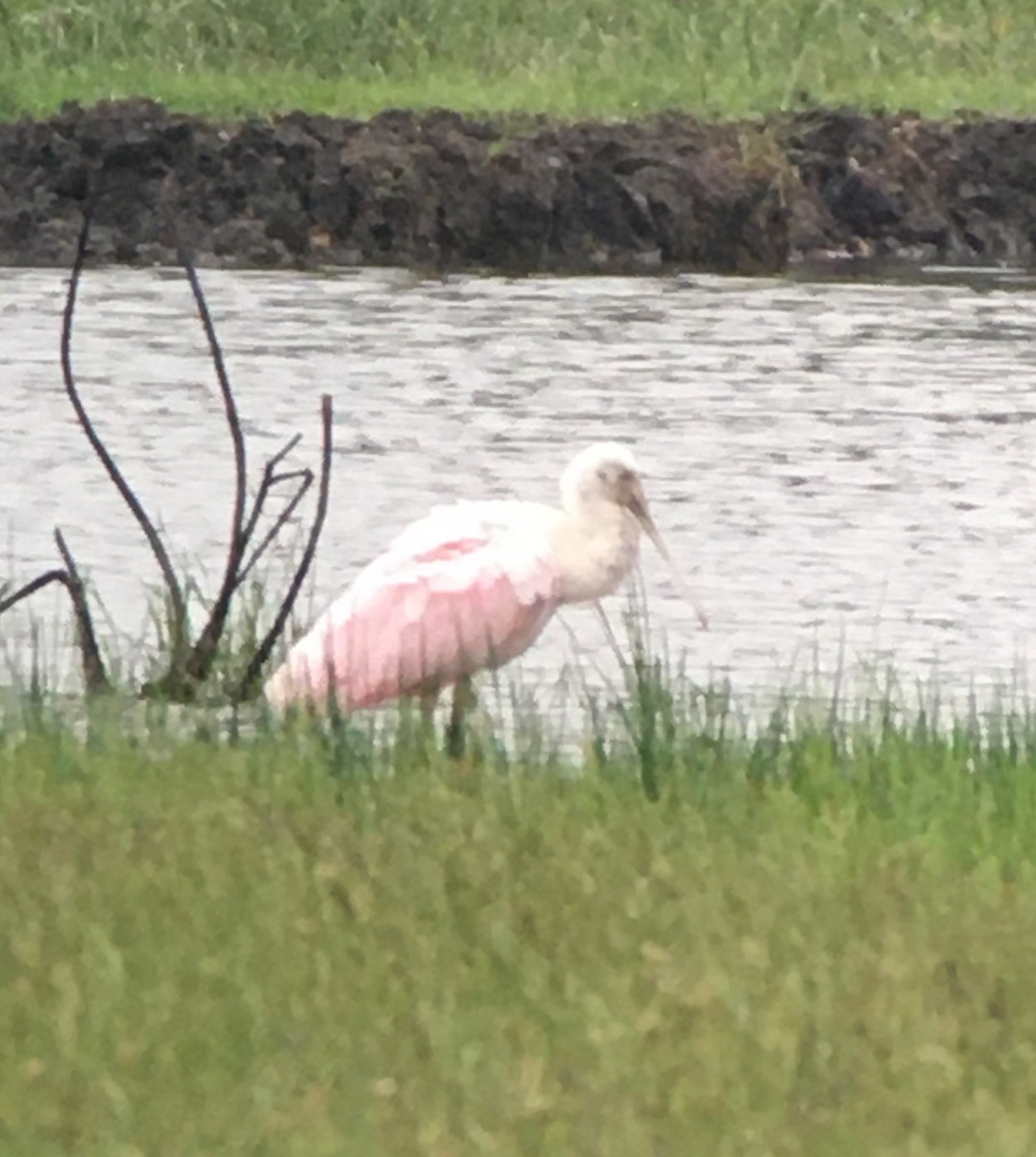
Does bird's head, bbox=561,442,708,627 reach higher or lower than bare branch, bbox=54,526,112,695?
higher

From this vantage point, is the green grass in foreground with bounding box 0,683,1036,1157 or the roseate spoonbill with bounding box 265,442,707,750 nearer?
the green grass in foreground with bounding box 0,683,1036,1157

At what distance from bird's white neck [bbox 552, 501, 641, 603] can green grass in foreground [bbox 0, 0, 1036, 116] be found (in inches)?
625

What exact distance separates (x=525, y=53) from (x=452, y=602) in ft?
62.5

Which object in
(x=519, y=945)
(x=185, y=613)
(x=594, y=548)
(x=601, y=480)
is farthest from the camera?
(x=185, y=613)

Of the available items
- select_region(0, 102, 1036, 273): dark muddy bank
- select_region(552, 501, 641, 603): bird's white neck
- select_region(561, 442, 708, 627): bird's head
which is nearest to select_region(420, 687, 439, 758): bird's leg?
select_region(552, 501, 641, 603): bird's white neck

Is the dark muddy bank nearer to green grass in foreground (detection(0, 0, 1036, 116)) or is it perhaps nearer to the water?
the water

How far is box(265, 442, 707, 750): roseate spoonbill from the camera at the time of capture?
769 cm

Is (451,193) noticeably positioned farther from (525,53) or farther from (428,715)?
(428,715)

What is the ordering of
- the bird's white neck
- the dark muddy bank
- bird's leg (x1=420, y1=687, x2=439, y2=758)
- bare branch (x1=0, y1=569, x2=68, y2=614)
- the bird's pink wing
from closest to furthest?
bird's leg (x1=420, y1=687, x2=439, y2=758)
the bird's pink wing
bare branch (x1=0, y1=569, x2=68, y2=614)
the bird's white neck
the dark muddy bank

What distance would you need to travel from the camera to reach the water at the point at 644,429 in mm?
11086

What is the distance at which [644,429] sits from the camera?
15.6 meters

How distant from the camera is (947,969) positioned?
532 cm

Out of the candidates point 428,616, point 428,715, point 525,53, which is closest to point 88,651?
point 428,616

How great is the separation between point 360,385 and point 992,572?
5489mm
